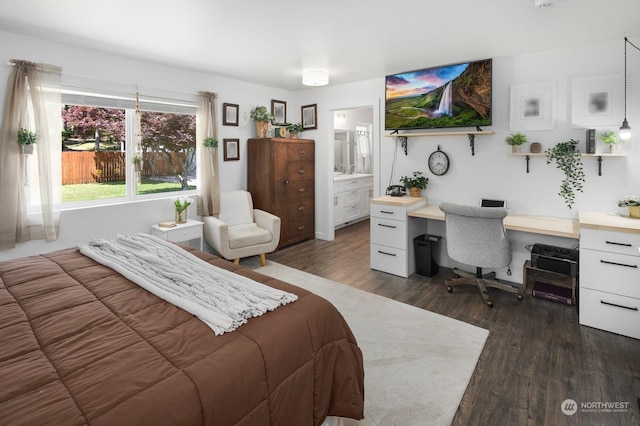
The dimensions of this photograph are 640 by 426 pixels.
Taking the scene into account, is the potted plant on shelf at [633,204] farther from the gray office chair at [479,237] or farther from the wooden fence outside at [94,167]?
the wooden fence outside at [94,167]

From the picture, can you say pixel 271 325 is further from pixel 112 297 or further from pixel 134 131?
pixel 134 131

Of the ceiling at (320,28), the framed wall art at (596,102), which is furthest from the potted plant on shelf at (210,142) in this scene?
the framed wall art at (596,102)

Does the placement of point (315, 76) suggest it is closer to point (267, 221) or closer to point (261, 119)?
point (261, 119)

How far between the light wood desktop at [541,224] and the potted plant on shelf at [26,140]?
3.77 metres

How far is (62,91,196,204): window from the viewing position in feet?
12.0

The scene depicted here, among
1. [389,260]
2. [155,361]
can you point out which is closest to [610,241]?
[389,260]

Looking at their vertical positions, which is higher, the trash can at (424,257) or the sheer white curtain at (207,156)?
the sheer white curtain at (207,156)

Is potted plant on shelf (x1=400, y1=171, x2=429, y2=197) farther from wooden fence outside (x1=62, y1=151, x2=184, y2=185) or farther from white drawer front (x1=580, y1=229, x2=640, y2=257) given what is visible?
wooden fence outside (x1=62, y1=151, x2=184, y2=185)

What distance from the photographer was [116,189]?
13.1 ft

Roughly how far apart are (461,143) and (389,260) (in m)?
1.62

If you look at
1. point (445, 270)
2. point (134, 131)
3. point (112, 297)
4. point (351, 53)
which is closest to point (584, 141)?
point (445, 270)

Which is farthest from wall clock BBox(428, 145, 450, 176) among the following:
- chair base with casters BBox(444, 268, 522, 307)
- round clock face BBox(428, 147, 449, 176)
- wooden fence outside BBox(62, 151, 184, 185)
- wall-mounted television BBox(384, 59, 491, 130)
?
wooden fence outside BBox(62, 151, 184, 185)

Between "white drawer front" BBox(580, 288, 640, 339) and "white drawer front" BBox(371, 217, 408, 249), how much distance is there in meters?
1.68

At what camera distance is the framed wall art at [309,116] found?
18.2 ft
